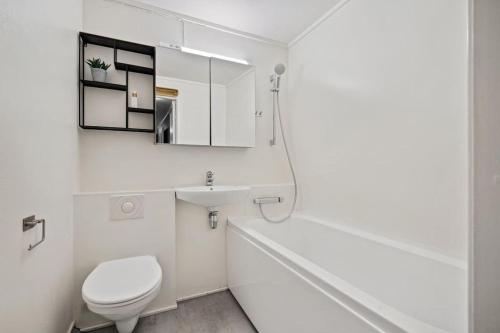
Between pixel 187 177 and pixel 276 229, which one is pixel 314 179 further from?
pixel 187 177

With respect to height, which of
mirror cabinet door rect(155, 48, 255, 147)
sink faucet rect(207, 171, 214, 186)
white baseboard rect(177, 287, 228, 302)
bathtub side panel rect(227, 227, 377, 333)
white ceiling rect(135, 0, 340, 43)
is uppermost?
white ceiling rect(135, 0, 340, 43)

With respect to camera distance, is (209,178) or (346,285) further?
(209,178)

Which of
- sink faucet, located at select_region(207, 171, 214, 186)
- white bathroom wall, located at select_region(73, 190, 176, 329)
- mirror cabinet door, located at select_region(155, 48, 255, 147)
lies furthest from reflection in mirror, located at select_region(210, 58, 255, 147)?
white bathroom wall, located at select_region(73, 190, 176, 329)

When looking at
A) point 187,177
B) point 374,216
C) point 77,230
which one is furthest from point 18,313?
point 374,216

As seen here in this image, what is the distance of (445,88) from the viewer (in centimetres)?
Result: 120

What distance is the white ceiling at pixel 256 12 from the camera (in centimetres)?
182

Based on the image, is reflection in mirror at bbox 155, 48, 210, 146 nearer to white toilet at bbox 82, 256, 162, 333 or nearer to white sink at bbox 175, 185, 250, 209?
white sink at bbox 175, 185, 250, 209

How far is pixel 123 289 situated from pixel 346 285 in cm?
114

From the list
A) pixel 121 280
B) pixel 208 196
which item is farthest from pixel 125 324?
pixel 208 196

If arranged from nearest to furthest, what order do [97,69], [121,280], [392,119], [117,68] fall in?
1. [121,280]
2. [392,119]
3. [97,69]
4. [117,68]

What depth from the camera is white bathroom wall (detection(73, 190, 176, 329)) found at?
1562mm

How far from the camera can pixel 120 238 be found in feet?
5.44

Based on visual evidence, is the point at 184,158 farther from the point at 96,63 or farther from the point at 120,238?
the point at 96,63

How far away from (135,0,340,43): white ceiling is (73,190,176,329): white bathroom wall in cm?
149
